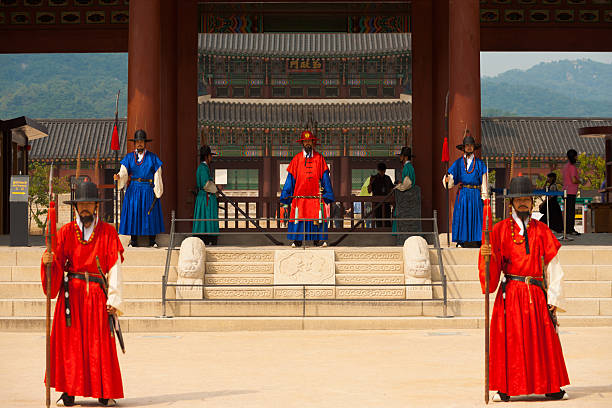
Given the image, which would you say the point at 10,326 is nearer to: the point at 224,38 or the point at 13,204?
the point at 13,204

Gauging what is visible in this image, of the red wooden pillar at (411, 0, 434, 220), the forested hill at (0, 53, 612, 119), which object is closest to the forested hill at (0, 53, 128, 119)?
the forested hill at (0, 53, 612, 119)

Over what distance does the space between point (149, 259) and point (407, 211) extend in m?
4.65

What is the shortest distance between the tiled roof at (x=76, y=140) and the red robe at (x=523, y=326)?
3228 centimetres

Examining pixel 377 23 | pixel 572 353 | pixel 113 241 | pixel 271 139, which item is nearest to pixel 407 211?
pixel 377 23

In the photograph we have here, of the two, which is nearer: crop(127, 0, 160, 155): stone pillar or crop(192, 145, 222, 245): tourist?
crop(127, 0, 160, 155): stone pillar

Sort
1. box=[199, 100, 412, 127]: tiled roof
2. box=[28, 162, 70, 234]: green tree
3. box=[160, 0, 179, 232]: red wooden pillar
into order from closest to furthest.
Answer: box=[160, 0, 179, 232]: red wooden pillar → box=[28, 162, 70, 234]: green tree → box=[199, 100, 412, 127]: tiled roof

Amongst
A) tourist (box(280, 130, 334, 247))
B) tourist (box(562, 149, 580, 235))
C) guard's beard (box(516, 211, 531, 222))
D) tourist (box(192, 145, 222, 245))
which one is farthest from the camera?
tourist (box(562, 149, 580, 235))

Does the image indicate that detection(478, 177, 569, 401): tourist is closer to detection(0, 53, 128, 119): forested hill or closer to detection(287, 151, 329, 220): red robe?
detection(287, 151, 329, 220): red robe

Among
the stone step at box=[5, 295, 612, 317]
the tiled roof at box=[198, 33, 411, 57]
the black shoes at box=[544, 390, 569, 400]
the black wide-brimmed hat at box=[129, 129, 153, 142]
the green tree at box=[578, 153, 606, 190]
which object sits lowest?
the black shoes at box=[544, 390, 569, 400]

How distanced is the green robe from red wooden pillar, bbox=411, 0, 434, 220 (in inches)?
156

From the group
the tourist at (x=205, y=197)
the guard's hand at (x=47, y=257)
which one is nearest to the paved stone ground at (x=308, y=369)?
the guard's hand at (x=47, y=257)

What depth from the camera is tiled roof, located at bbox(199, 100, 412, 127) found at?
31391 mm

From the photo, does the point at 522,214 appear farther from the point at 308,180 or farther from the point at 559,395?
the point at 308,180

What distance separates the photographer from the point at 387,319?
998 centimetres
